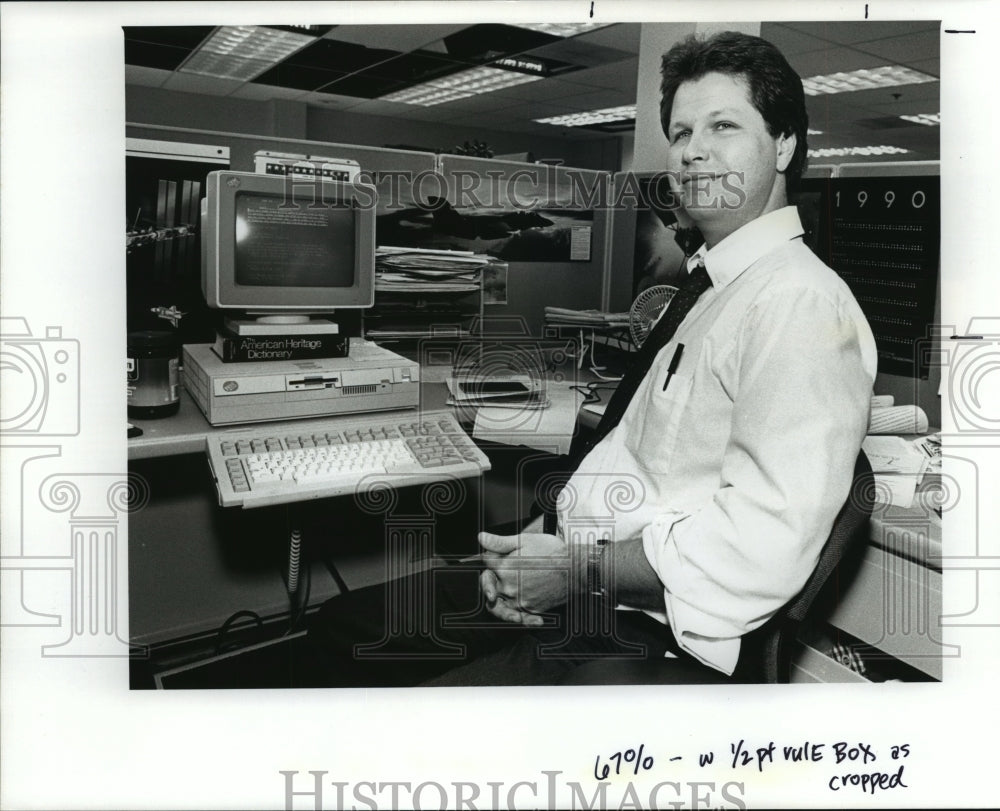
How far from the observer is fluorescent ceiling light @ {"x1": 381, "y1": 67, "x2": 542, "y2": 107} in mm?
1303

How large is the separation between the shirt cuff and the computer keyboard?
0.30m

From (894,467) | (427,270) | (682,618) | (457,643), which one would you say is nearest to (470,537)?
(457,643)

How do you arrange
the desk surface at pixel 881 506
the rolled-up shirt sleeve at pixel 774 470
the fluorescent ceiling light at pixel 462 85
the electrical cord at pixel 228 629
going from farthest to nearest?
the electrical cord at pixel 228 629
the fluorescent ceiling light at pixel 462 85
the desk surface at pixel 881 506
the rolled-up shirt sleeve at pixel 774 470

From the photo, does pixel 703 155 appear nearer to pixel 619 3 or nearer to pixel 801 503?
pixel 619 3

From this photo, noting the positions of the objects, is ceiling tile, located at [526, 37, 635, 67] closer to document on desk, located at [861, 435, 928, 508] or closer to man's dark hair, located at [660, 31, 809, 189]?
man's dark hair, located at [660, 31, 809, 189]

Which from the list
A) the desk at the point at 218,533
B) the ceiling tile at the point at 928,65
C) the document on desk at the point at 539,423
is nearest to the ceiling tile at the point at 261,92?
the desk at the point at 218,533

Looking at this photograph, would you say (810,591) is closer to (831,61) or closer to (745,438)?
(745,438)

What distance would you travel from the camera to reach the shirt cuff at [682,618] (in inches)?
45.3

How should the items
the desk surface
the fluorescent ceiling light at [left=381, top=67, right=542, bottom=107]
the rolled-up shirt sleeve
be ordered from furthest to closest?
the fluorescent ceiling light at [left=381, top=67, right=542, bottom=107]
the desk surface
the rolled-up shirt sleeve

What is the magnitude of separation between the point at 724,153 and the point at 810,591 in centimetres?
67

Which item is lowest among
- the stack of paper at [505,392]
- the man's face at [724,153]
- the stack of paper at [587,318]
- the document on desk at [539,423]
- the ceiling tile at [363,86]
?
the document on desk at [539,423]

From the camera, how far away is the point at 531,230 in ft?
4.37

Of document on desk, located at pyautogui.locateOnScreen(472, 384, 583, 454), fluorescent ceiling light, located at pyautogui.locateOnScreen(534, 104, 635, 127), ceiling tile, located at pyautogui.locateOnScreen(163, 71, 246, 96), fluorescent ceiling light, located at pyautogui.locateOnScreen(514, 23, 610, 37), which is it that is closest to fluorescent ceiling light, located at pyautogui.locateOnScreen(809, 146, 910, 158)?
fluorescent ceiling light, located at pyautogui.locateOnScreen(534, 104, 635, 127)

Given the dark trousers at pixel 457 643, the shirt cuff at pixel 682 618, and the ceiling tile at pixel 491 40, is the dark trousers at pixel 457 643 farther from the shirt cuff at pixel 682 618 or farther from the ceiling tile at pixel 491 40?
the ceiling tile at pixel 491 40
